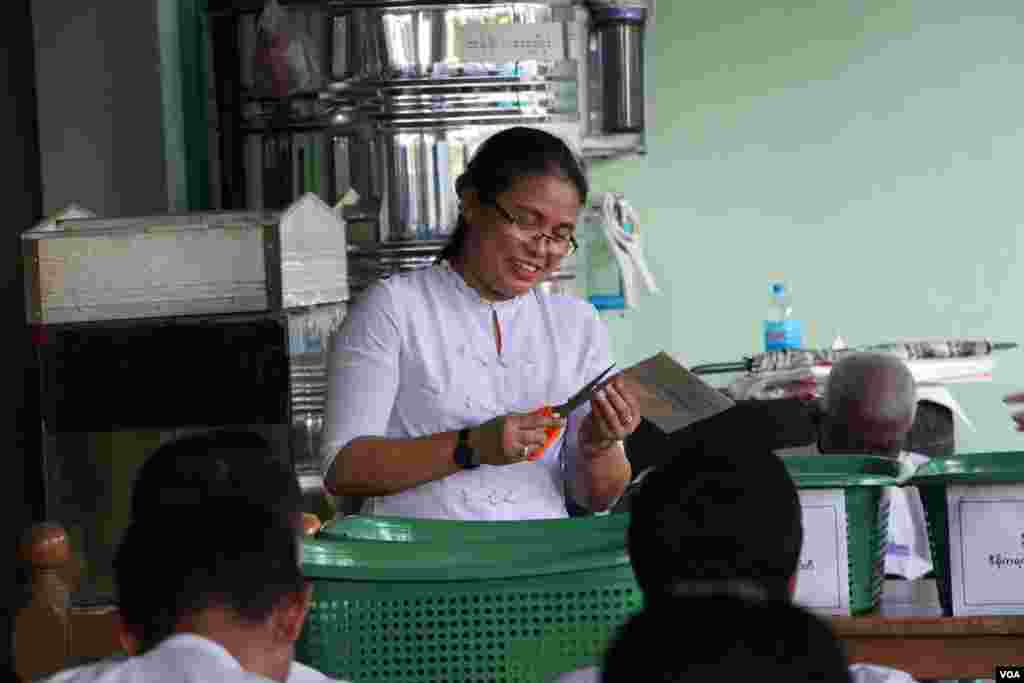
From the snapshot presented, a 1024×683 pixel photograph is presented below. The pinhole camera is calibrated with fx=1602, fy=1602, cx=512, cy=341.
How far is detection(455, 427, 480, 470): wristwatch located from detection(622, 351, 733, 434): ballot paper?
0.28 meters

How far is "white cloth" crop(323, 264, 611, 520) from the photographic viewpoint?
109 inches

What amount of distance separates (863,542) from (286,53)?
10.8ft

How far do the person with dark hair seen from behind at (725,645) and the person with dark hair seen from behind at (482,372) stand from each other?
5.25ft

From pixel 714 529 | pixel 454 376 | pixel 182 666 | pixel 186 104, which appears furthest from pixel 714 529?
pixel 186 104

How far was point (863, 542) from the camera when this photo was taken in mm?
2379

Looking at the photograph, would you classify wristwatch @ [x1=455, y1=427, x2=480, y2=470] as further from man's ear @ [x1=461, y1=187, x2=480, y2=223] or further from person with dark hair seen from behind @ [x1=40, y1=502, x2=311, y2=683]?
person with dark hair seen from behind @ [x1=40, y1=502, x2=311, y2=683]

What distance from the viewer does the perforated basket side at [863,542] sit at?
2367 millimetres

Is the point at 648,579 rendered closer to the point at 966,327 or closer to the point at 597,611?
the point at 597,611

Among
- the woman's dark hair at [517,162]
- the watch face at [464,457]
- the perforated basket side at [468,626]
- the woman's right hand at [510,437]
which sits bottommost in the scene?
the perforated basket side at [468,626]

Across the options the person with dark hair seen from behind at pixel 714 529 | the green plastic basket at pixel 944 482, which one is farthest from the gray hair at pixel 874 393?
the person with dark hair seen from behind at pixel 714 529

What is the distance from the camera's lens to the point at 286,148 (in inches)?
208

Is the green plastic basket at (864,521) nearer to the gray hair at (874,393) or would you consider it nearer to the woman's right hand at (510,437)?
the woman's right hand at (510,437)

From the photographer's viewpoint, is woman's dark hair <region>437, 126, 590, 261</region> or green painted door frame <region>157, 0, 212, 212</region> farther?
green painted door frame <region>157, 0, 212, 212</region>

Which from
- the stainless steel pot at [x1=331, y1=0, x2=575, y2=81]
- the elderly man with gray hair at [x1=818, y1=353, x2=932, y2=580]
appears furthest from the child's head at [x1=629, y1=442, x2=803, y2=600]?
the stainless steel pot at [x1=331, y1=0, x2=575, y2=81]
